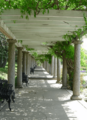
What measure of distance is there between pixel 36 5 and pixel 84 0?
1325 mm

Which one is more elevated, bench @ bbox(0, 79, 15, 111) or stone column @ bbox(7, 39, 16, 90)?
stone column @ bbox(7, 39, 16, 90)

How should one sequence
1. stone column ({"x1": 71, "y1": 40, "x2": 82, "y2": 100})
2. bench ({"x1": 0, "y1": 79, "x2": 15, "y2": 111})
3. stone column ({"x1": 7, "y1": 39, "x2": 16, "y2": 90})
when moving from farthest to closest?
1. stone column ({"x1": 7, "y1": 39, "x2": 16, "y2": 90})
2. stone column ({"x1": 71, "y1": 40, "x2": 82, "y2": 100})
3. bench ({"x1": 0, "y1": 79, "x2": 15, "y2": 111})

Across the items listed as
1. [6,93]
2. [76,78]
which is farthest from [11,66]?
[76,78]

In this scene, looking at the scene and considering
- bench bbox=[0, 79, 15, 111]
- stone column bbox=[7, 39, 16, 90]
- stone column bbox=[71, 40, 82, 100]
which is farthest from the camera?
stone column bbox=[7, 39, 16, 90]

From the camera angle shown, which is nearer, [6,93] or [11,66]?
[6,93]

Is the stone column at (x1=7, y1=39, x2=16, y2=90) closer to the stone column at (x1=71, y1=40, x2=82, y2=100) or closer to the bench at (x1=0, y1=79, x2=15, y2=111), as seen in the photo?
the bench at (x1=0, y1=79, x2=15, y2=111)

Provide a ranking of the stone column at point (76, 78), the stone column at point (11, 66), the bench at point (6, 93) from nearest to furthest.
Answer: the bench at point (6, 93), the stone column at point (76, 78), the stone column at point (11, 66)

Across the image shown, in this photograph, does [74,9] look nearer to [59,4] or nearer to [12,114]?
[59,4]

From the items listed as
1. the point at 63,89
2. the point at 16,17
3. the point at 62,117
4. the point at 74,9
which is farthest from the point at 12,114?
the point at 63,89

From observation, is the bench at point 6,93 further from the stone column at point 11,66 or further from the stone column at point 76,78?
the stone column at point 76,78

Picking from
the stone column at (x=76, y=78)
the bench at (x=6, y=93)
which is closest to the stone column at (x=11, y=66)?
the bench at (x=6, y=93)

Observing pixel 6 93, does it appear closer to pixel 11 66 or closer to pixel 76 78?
pixel 11 66

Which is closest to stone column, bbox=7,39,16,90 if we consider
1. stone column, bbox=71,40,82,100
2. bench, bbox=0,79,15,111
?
bench, bbox=0,79,15,111

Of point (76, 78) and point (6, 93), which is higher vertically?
point (76, 78)
